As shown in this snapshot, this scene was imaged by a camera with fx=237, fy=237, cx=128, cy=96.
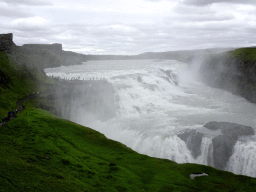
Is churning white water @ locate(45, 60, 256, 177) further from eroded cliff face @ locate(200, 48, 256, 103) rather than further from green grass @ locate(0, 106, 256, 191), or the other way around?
green grass @ locate(0, 106, 256, 191)

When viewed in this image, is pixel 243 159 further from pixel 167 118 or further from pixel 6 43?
pixel 6 43

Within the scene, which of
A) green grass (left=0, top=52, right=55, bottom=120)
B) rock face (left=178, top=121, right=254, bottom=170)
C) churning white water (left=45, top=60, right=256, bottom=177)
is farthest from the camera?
green grass (left=0, top=52, right=55, bottom=120)

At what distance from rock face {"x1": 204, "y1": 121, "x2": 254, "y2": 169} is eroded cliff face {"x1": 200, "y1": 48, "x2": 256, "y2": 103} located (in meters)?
33.9

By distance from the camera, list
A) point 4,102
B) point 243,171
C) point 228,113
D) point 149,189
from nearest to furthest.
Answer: point 149,189 < point 243,171 < point 4,102 < point 228,113

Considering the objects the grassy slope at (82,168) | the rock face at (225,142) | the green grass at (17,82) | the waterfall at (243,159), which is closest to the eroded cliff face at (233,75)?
the rock face at (225,142)

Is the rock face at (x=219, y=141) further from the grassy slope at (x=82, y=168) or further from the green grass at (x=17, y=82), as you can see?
the green grass at (x=17, y=82)

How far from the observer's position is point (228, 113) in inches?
2224

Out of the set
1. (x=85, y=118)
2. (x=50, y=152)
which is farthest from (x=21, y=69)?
(x=50, y=152)

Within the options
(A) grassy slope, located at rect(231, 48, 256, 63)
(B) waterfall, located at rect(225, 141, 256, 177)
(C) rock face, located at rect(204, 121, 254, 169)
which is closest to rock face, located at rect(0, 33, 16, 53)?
(C) rock face, located at rect(204, 121, 254, 169)

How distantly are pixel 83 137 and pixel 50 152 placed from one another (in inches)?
341

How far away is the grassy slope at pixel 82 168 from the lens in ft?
65.6

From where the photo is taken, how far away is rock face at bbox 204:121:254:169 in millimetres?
35812

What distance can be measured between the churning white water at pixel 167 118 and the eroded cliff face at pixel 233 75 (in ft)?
12.0

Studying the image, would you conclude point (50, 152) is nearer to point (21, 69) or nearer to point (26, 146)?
point (26, 146)
